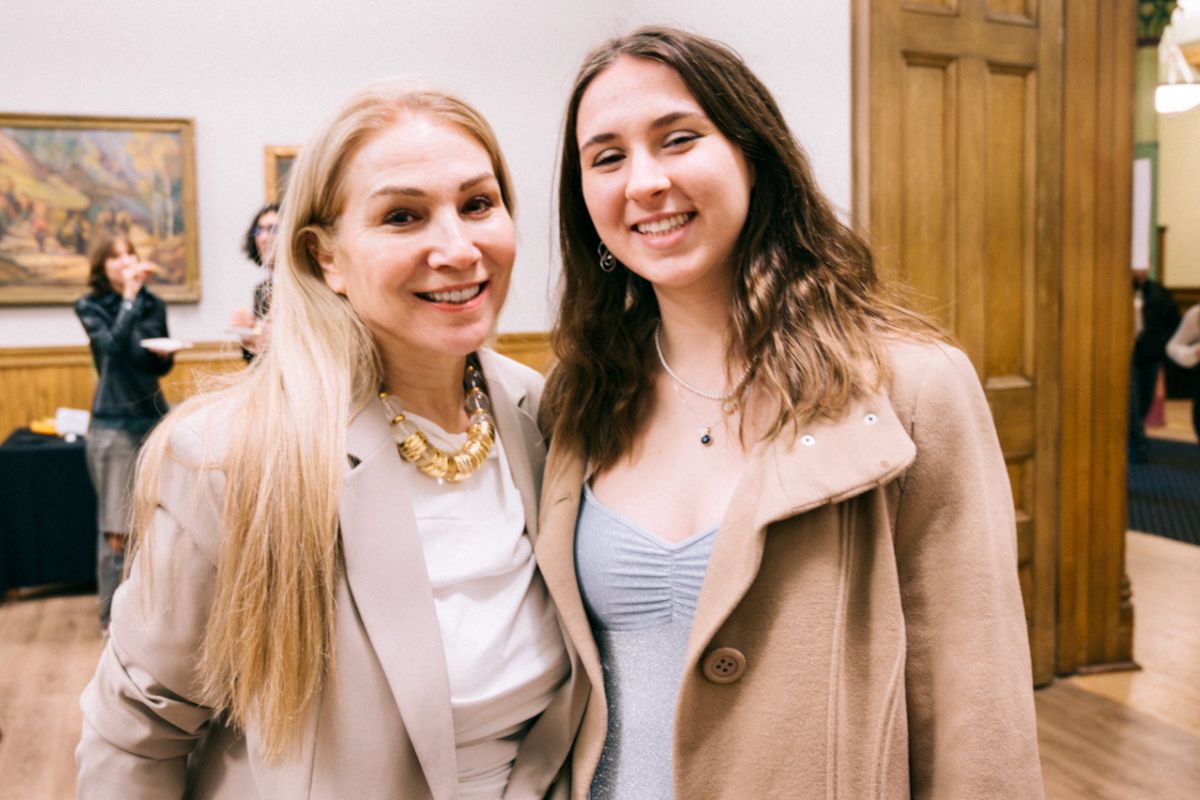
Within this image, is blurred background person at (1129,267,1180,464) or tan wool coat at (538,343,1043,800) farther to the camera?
blurred background person at (1129,267,1180,464)

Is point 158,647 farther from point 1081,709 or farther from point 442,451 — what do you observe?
point 1081,709

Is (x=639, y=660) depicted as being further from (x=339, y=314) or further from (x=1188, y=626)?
(x=1188, y=626)

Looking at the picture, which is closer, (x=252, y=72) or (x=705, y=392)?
(x=705, y=392)

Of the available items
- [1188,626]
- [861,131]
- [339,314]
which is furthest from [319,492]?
[1188,626]

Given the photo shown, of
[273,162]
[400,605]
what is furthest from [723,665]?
[273,162]

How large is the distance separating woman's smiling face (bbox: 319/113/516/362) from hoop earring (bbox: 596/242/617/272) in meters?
0.29

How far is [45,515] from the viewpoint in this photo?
5.26 m

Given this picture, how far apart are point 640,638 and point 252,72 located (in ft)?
20.7

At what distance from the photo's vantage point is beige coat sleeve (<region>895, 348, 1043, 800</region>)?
1.21 metres

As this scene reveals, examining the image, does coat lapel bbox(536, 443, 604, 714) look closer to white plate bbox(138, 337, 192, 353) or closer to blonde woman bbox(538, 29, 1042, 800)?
blonde woman bbox(538, 29, 1042, 800)

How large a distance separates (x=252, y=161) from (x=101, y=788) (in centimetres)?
607

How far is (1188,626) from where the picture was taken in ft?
14.9

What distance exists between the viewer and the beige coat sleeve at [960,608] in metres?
1.21

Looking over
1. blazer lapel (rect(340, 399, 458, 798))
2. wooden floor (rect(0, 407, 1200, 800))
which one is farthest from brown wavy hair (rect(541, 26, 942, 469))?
wooden floor (rect(0, 407, 1200, 800))
